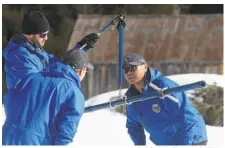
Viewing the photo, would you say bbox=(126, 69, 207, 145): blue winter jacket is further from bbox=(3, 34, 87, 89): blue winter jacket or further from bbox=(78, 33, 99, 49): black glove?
bbox=(3, 34, 87, 89): blue winter jacket

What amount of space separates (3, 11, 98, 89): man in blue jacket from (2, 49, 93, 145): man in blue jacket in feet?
2.41

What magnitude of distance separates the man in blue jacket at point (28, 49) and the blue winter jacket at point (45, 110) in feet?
2.43

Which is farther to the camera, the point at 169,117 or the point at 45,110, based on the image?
the point at 169,117

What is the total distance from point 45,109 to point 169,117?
103cm

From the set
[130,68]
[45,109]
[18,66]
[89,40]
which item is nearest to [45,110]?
[45,109]

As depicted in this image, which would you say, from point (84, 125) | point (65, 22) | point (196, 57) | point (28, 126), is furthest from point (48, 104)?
point (65, 22)

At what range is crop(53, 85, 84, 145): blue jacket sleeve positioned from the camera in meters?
3.79

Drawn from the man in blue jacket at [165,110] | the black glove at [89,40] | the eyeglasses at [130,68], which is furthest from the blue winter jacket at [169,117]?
the black glove at [89,40]

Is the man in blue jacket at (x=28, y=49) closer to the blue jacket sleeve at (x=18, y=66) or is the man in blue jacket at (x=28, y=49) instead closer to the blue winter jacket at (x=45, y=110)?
the blue jacket sleeve at (x=18, y=66)

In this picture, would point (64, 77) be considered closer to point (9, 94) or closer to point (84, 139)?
point (9, 94)

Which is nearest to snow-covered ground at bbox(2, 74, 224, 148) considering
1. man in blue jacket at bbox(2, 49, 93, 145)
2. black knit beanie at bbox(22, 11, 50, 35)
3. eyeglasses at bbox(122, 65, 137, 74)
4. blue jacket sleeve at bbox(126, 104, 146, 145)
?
blue jacket sleeve at bbox(126, 104, 146, 145)

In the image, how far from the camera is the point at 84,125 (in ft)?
23.7

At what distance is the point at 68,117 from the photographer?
12.4 ft

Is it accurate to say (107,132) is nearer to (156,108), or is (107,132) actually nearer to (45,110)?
(156,108)
